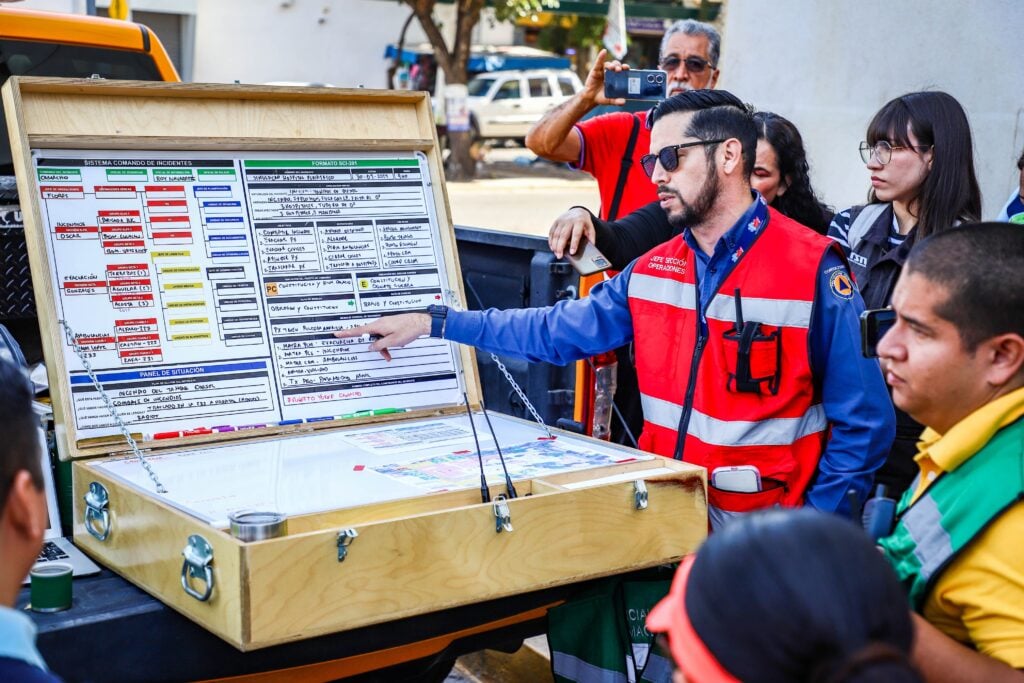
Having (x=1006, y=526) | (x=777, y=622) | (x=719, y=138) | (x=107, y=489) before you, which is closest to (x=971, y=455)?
(x=1006, y=526)

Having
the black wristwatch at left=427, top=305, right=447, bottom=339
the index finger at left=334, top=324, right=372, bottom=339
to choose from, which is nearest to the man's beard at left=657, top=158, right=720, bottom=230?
the black wristwatch at left=427, top=305, right=447, bottom=339

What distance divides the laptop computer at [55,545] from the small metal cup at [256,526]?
22.2 inches

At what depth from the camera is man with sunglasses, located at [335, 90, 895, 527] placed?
3.02 meters

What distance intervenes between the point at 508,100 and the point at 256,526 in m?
27.5

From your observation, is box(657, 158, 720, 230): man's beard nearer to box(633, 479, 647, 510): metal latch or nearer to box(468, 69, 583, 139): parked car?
box(633, 479, 647, 510): metal latch

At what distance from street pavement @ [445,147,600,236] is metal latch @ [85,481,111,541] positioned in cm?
1331

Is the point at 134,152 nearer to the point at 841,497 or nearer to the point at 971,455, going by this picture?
the point at 841,497

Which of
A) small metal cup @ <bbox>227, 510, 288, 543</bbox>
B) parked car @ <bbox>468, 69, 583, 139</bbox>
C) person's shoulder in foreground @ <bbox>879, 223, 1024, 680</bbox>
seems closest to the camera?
person's shoulder in foreground @ <bbox>879, 223, 1024, 680</bbox>

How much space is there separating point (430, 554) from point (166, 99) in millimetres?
1616

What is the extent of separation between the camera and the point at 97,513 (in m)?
2.85

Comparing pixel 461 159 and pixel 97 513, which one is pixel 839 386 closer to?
pixel 97 513

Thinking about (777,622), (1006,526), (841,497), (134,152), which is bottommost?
(841,497)

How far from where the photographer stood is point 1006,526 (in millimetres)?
1868

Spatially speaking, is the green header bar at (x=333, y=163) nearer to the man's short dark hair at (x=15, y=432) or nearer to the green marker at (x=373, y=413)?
the green marker at (x=373, y=413)
